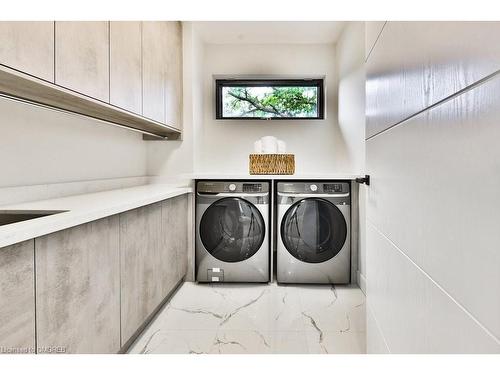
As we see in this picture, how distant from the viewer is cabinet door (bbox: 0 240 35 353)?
90 centimetres

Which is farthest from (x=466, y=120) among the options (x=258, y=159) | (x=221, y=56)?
(x=221, y=56)

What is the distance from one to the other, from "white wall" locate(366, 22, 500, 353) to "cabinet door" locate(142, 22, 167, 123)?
163cm

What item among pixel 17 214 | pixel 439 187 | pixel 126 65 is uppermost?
pixel 126 65

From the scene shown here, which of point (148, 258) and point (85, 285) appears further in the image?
point (148, 258)

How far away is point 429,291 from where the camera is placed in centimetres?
66

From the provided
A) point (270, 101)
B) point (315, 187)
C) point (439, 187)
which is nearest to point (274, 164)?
point (315, 187)

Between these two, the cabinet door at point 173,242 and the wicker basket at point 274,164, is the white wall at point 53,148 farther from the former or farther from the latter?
the wicker basket at point 274,164

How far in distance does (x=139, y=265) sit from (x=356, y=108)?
214 cm

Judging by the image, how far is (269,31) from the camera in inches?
132

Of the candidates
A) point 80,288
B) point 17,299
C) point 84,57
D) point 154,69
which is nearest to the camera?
point 17,299

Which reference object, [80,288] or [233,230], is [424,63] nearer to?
[80,288]

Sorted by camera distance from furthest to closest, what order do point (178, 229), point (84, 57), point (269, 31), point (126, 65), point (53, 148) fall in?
point (269, 31), point (178, 229), point (126, 65), point (53, 148), point (84, 57)
